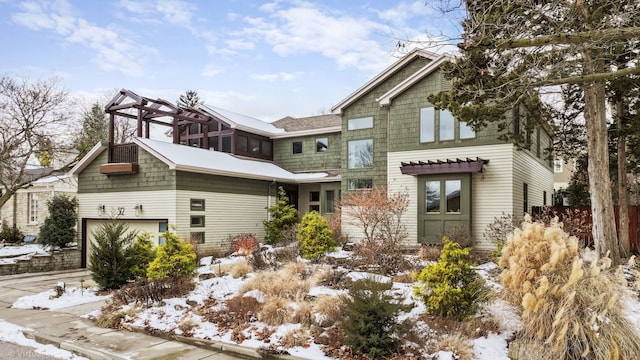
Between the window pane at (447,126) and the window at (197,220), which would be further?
the window at (197,220)

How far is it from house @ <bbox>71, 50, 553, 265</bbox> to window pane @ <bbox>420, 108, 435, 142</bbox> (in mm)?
38

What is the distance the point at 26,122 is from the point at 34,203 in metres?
7.84

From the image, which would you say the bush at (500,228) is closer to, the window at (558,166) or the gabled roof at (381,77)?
the gabled roof at (381,77)

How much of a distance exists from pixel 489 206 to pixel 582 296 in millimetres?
9816

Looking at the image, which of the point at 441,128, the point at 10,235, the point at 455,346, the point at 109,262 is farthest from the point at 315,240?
the point at 10,235

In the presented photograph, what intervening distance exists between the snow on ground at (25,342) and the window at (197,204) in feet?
26.3

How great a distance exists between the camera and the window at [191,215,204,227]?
640 inches

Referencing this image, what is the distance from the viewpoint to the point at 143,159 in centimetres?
1656

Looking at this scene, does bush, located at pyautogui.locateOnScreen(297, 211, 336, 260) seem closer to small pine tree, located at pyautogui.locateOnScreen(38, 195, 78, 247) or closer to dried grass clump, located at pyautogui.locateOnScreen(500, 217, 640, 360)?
dried grass clump, located at pyautogui.locateOnScreen(500, 217, 640, 360)

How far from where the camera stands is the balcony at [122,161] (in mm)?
16531

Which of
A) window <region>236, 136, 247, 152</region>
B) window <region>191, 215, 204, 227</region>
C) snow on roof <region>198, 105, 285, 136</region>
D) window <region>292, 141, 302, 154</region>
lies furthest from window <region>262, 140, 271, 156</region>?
window <region>191, 215, 204, 227</region>

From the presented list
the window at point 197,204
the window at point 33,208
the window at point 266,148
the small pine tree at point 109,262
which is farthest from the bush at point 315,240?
the window at point 33,208

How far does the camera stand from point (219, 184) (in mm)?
17266

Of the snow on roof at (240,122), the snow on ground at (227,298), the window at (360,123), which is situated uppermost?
the snow on roof at (240,122)
